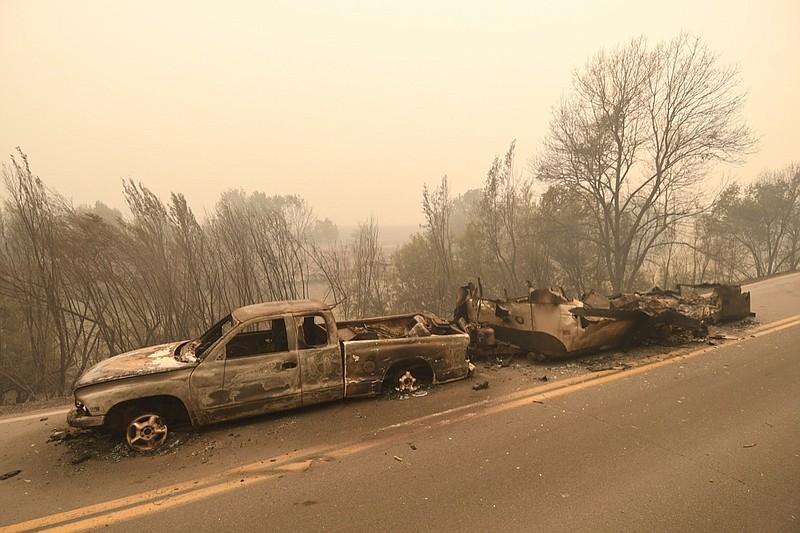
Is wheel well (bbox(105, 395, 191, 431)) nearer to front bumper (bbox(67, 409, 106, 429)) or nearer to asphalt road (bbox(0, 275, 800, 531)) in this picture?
front bumper (bbox(67, 409, 106, 429))

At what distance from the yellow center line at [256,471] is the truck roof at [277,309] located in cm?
177

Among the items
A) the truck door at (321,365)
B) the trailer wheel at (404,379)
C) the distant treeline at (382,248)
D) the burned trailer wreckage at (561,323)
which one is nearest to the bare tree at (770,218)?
the distant treeline at (382,248)

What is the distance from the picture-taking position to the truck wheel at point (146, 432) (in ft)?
13.7

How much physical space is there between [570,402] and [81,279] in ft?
39.4

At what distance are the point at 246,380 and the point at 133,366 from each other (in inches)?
53.4

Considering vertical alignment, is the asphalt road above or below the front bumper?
below

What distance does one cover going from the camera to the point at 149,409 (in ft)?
14.2

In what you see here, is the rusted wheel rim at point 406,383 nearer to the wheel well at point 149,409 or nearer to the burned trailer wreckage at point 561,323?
the burned trailer wreckage at point 561,323

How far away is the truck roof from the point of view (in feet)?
16.0

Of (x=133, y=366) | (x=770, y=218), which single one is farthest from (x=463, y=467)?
(x=770, y=218)

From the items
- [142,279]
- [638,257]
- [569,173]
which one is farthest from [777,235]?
[142,279]

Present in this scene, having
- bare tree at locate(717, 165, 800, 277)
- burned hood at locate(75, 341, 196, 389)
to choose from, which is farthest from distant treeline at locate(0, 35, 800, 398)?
burned hood at locate(75, 341, 196, 389)

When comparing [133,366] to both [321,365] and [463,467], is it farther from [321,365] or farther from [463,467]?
[463,467]

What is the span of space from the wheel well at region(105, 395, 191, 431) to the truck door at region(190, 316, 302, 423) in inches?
11.5
